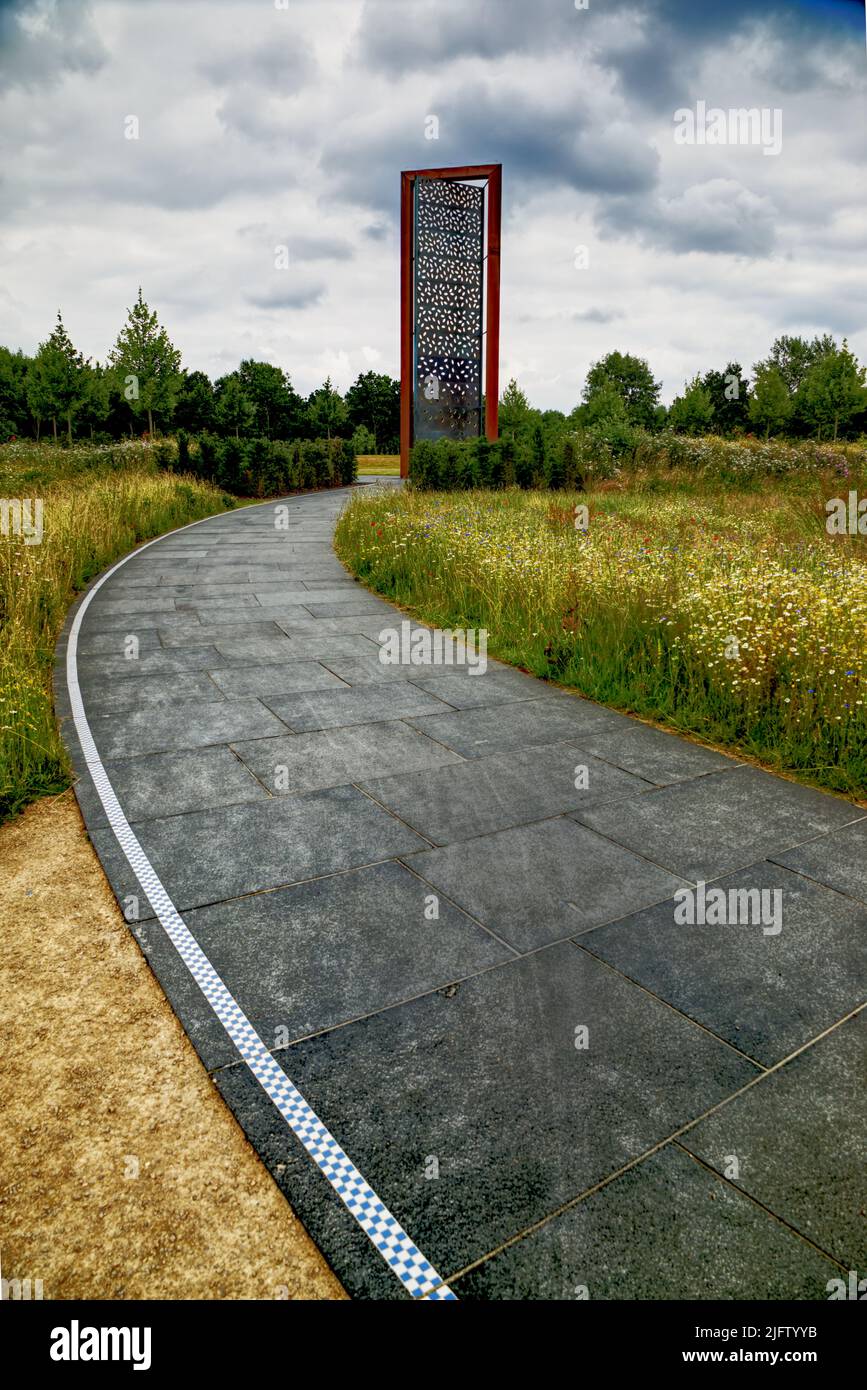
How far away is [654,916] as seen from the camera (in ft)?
13.1

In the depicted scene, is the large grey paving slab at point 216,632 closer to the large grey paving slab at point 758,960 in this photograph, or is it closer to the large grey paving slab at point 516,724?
the large grey paving slab at point 516,724

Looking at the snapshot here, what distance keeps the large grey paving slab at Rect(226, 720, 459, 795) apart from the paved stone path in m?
0.03

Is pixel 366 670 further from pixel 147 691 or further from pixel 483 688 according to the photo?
pixel 147 691

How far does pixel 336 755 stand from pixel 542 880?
2.33m

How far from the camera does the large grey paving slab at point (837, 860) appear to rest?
428 centimetres

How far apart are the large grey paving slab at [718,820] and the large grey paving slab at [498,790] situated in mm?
282

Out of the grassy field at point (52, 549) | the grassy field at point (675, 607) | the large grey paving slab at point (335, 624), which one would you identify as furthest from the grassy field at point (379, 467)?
the large grey paving slab at point (335, 624)

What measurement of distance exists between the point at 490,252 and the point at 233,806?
3010cm

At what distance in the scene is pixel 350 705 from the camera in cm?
740

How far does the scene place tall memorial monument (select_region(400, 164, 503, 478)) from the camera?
2919 cm

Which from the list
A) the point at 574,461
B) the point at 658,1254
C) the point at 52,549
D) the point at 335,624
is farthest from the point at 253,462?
the point at 658,1254

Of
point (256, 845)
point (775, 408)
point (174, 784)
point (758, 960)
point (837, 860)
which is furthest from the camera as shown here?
point (775, 408)
